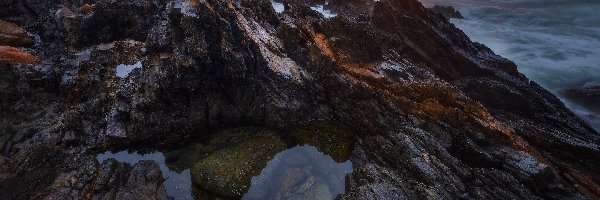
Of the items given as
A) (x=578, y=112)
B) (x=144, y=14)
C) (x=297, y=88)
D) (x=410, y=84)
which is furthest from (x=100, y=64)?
(x=578, y=112)

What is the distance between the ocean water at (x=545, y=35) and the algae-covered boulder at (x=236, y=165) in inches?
777

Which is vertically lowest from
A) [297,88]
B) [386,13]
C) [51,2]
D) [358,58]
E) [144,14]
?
[51,2]

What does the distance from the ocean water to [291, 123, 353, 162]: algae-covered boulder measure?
16.9 m

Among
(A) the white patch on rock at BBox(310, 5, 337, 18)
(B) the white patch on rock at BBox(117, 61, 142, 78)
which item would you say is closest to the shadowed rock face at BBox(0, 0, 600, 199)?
(B) the white patch on rock at BBox(117, 61, 142, 78)

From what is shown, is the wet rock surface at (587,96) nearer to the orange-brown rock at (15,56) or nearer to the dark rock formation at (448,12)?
the dark rock formation at (448,12)

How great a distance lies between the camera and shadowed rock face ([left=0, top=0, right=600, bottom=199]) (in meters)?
11.7

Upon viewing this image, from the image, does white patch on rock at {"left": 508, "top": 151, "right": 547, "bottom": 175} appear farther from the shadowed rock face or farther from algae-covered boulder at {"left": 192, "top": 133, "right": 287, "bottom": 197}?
algae-covered boulder at {"left": 192, "top": 133, "right": 287, "bottom": 197}

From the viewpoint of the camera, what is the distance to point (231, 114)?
14688 mm

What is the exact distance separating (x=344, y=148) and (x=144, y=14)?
14194 mm

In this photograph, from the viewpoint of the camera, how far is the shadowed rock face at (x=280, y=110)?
11.7 m

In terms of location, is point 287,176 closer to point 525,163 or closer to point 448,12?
→ point 525,163

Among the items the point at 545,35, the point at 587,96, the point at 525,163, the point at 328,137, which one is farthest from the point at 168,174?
the point at 545,35

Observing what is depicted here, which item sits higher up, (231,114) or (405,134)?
(405,134)

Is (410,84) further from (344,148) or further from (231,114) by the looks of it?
(231,114)
